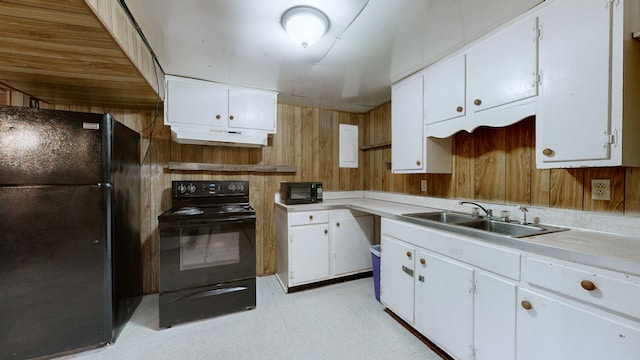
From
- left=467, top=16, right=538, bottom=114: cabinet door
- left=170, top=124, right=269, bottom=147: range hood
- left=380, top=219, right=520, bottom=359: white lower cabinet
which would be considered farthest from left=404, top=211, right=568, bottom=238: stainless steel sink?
left=170, top=124, right=269, bottom=147: range hood

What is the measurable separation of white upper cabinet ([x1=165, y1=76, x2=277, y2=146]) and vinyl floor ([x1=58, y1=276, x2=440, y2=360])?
5.50 ft

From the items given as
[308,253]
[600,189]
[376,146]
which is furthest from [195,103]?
[600,189]

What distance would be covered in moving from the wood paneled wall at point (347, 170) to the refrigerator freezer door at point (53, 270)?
823 millimetres

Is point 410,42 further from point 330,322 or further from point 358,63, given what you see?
point 330,322

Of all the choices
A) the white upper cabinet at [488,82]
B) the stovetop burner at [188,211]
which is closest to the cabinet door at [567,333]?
the white upper cabinet at [488,82]

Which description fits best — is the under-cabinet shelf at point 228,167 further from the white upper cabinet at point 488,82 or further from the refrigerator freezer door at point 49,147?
the white upper cabinet at point 488,82

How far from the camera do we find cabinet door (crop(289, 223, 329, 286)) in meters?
2.58

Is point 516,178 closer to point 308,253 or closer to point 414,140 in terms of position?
point 414,140

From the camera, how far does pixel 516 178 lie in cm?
178

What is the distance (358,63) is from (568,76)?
53.0 inches

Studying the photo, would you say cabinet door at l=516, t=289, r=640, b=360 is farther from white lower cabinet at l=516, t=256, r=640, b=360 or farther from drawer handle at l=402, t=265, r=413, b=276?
drawer handle at l=402, t=265, r=413, b=276

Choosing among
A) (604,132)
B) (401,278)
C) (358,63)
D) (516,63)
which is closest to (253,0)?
(358,63)

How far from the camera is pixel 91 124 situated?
1726 mm

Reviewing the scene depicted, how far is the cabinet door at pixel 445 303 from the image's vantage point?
4.87ft
